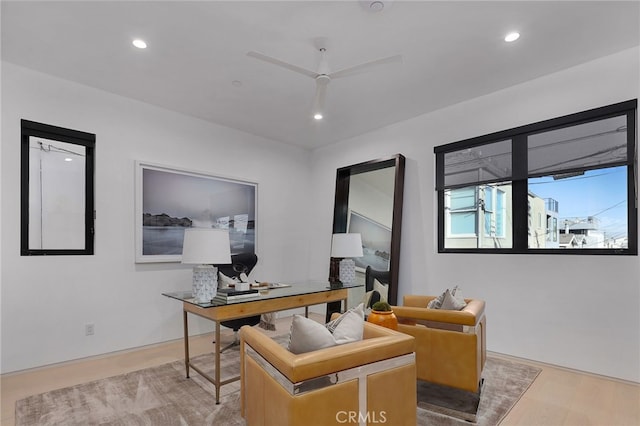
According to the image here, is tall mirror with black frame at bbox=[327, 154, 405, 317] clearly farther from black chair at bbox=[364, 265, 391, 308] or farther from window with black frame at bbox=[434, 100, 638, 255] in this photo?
window with black frame at bbox=[434, 100, 638, 255]

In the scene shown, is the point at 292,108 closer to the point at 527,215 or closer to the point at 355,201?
the point at 355,201

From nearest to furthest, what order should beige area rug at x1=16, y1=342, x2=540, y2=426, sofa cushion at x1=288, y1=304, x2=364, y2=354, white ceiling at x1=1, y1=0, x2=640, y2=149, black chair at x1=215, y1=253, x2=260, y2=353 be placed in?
sofa cushion at x1=288, y1=304, x2=364, y2=354
beige area rug at x1=16, y1=342, x2=540, y2=426
white ceiling at x1=1, y1=0, x2=640, y2=149
black chair at x1=215, y1=253, x2=260, y2=353

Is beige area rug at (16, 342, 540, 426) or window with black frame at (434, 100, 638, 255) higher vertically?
window with black frame at (434, 100, 638, 255)

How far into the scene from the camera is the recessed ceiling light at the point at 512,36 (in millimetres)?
2703

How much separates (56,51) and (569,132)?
4790mm

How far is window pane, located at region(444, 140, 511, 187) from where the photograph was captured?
12.2 feet

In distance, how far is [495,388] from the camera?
2752mm

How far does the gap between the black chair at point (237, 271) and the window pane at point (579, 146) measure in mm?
3402

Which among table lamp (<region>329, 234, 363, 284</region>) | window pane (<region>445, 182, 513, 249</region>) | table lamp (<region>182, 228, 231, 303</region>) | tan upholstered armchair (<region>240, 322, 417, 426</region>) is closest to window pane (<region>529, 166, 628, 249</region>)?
window pane (<region>445, 182, 513, 249</region>)

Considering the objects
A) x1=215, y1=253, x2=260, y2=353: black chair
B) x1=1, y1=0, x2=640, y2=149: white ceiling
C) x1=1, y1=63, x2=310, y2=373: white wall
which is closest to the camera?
x1=1, y1=0, x2=640, y2=149: white ceiling

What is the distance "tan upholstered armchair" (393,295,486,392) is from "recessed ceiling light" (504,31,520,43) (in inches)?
86.2

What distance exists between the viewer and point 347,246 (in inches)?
155

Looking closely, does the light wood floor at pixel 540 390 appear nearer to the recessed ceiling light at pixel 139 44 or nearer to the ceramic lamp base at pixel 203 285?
the ceramic lamp base at pixel 203 285

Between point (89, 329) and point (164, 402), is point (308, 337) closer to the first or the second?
point (164, 402)
